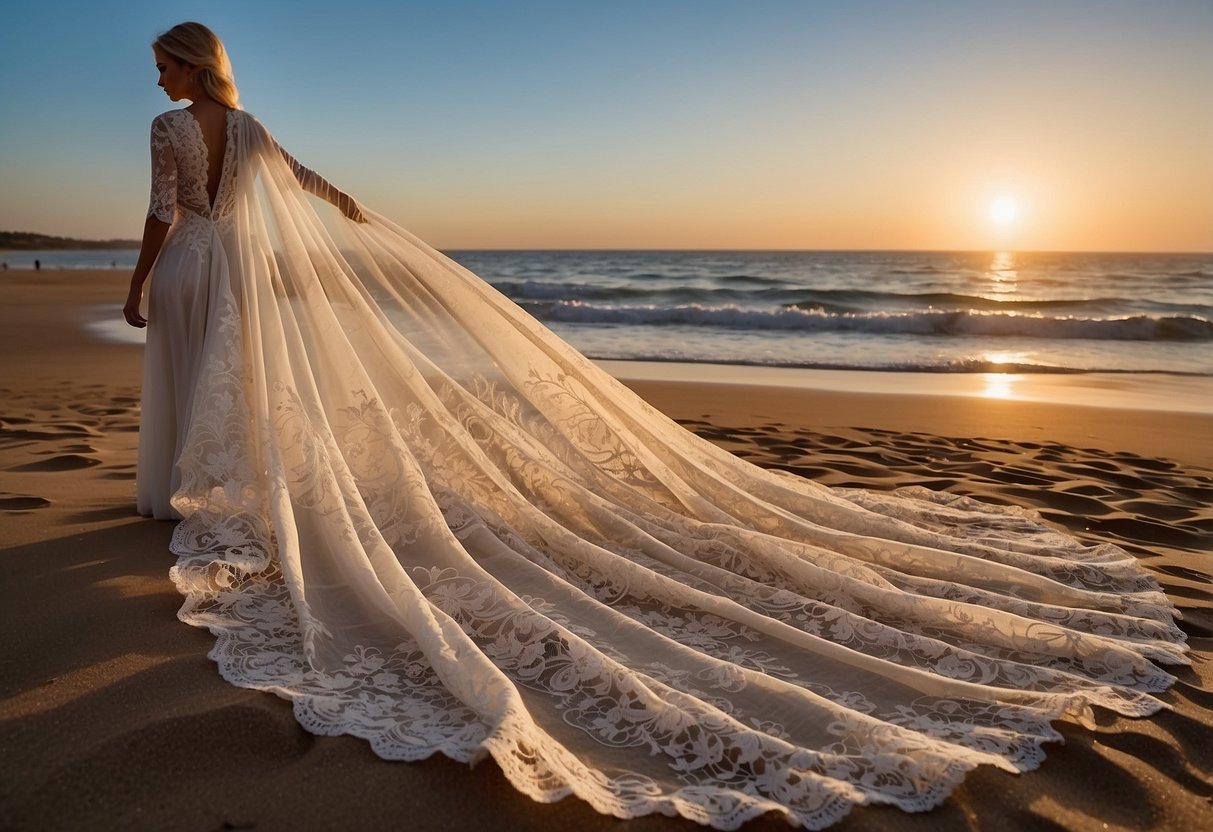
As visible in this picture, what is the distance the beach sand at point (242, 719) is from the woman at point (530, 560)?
8cm

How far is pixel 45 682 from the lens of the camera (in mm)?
2203

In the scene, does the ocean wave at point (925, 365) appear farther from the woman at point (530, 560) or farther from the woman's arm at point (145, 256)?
the woman's arm at point (145, 256)

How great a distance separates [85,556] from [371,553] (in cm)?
127

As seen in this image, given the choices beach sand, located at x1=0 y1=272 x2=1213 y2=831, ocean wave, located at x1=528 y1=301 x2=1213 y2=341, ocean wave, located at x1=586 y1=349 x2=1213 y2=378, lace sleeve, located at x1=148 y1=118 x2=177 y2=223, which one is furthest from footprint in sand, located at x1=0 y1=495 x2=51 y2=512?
ocean wave, located at x1=528 y1=301 x2=1213 y2=341

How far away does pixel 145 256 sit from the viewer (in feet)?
11.5

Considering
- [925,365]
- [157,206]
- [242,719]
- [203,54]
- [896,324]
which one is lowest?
[242,719]

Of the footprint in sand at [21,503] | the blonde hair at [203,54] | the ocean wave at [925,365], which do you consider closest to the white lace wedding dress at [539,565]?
the blonde hair at [203,54]

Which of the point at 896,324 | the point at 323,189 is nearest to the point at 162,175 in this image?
the point at 323,189

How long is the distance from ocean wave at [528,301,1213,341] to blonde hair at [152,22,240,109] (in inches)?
556

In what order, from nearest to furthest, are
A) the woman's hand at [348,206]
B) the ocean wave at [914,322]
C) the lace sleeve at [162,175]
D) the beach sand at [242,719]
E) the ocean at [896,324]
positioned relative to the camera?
1. the beach sand at [242,719]
2. the lace sleeve at [162,175]
3. the woman's hand at [348,206]
4. the ocean at [896,324]
5. the ocean wave at [914,322]

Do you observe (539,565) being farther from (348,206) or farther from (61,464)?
(61,464)

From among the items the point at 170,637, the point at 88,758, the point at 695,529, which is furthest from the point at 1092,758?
the point at 170,637

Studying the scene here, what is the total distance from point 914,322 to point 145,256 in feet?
50.8

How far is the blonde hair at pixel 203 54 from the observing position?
11.0 feet
